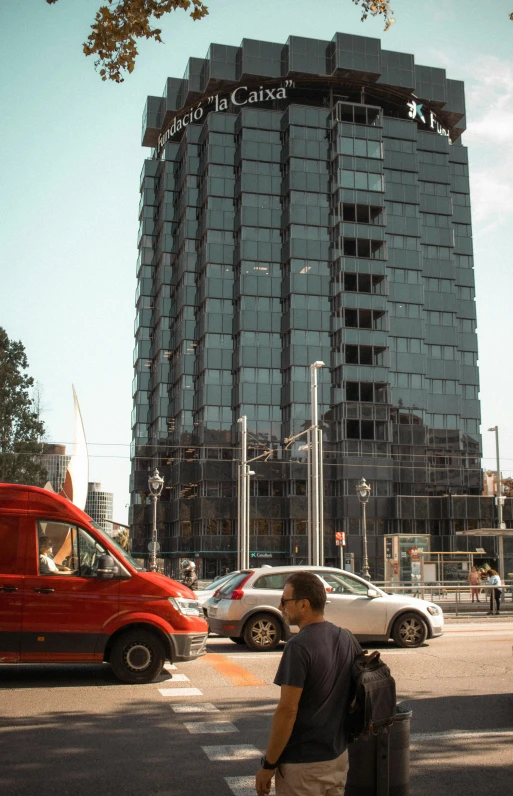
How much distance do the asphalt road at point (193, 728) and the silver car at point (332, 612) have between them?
1.39m

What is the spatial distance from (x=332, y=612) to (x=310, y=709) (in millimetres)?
11122

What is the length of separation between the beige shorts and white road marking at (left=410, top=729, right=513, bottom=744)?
443 centimetres

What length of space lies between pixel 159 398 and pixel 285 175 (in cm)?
2173

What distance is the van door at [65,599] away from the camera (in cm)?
1062

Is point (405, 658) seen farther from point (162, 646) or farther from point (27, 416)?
point (27, 416)

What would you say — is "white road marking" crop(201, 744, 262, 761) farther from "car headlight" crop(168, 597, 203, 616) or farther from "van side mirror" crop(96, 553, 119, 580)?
"van side mirror" crop(96, 553, 119, 580)

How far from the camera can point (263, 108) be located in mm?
71062

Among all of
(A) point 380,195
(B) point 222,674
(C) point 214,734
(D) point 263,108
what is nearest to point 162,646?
(B) point 222,674

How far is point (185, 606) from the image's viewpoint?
11.2 metres

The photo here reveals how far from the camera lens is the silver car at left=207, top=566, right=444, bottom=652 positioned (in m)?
14.9

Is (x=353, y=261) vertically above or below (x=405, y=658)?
above

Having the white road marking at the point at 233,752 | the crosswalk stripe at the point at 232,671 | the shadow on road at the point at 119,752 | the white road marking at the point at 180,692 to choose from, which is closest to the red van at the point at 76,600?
the white road marking at the point at 180,692

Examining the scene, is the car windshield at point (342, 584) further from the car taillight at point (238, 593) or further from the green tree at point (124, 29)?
the green tree at point (124, 29)

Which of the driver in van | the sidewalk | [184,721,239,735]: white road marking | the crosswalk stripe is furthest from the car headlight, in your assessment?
the sidewalk
